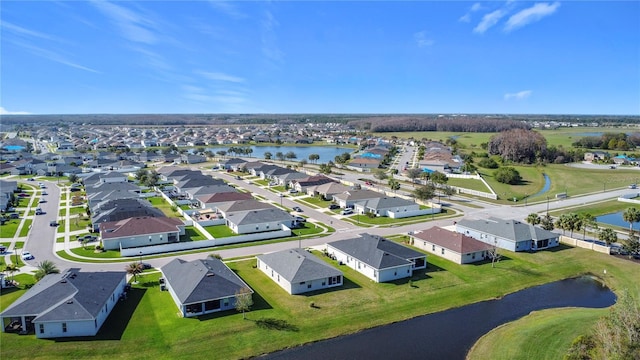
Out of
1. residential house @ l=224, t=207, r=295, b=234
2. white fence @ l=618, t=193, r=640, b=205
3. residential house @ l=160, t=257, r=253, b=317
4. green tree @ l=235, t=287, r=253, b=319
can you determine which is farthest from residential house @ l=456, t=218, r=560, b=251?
white fence @ l=618, t=193, r=640, b=205

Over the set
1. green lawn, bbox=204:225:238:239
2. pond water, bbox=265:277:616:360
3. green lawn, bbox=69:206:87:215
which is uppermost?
green lawn, bbox=69:206:87:215

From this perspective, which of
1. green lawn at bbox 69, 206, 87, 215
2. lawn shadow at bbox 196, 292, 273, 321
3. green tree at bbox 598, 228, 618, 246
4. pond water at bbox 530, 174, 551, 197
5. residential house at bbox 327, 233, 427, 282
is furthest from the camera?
pond water at bbox 530, 174, 551, 197

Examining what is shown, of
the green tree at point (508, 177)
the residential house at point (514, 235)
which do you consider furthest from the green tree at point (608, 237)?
the green tree at point (508, 177)

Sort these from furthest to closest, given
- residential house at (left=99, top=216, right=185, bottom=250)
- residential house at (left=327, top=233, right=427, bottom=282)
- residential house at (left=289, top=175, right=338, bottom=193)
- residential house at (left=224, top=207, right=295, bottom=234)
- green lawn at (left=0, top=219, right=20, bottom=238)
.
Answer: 1. residential house at (left=289, top=175, right=338, bottom=193)
2. residential house at (left=224, top=207, right=295, bottom=234)
3. green lawn at (left=0, top=219, right=20, bottom=238)
4. residential house at (left=99, top=216, right=185, bottom=250)
5. residential house at (left=327, top=233, right=427, bottom=282)

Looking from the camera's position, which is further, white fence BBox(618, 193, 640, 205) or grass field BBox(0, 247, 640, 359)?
white fence BBox(618, 193, 640, 205)

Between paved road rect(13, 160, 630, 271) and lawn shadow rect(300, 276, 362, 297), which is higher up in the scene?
paved road rect(13, 160, 630, 271)

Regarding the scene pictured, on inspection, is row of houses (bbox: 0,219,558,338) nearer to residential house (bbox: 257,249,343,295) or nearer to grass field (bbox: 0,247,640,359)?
residential house (bbox: 257,249,343,295)

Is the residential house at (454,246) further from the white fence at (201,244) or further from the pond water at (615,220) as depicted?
the pond water at (615,220)
